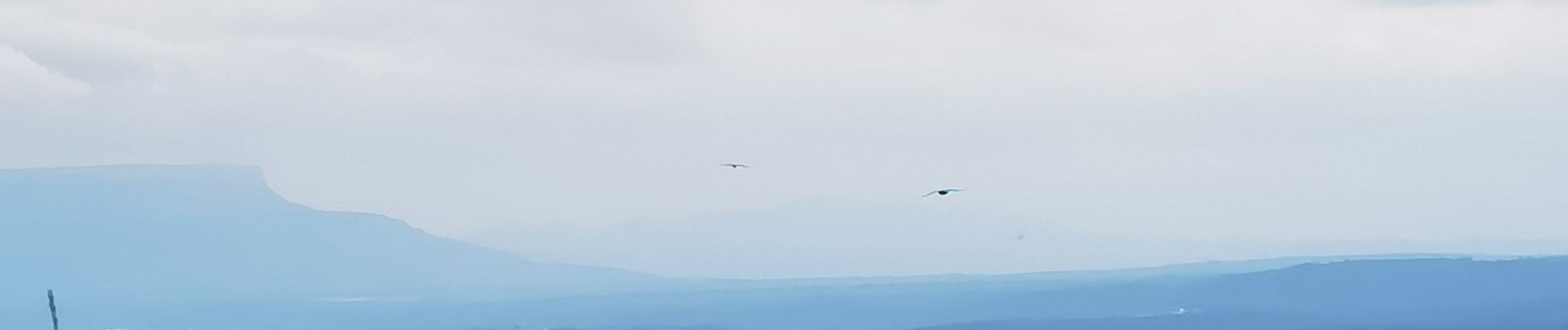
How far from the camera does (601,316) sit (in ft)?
66.9

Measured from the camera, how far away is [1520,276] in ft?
54.2

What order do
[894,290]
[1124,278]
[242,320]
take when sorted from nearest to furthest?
[242,320], [894,290], [1124,278]

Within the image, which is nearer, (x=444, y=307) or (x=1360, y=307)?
(x=444, y=307)

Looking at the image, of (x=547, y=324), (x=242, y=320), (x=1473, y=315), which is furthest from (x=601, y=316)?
(x=1473, y=315)

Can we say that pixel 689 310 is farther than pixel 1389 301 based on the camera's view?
Yes

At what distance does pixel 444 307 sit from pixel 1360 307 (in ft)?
31.5

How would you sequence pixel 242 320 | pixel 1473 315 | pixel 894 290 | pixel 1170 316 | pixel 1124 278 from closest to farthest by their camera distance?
pixel 242 320 < pixel 894 290 < pixel 1124 278 < pixel 1473 315 < pixel 1170 316

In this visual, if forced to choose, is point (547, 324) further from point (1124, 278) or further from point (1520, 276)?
point (1520, 276)

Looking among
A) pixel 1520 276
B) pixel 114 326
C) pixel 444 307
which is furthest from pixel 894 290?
pixel 114 326

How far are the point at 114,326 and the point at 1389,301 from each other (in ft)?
40.8

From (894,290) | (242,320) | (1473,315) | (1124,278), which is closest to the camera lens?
(242,320)

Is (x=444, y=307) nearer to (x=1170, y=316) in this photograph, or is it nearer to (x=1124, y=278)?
(x=1124, y=278)

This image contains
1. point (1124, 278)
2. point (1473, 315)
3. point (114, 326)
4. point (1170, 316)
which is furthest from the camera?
point (1170, 316)

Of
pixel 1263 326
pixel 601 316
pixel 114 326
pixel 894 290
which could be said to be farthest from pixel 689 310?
pixel 114 326
